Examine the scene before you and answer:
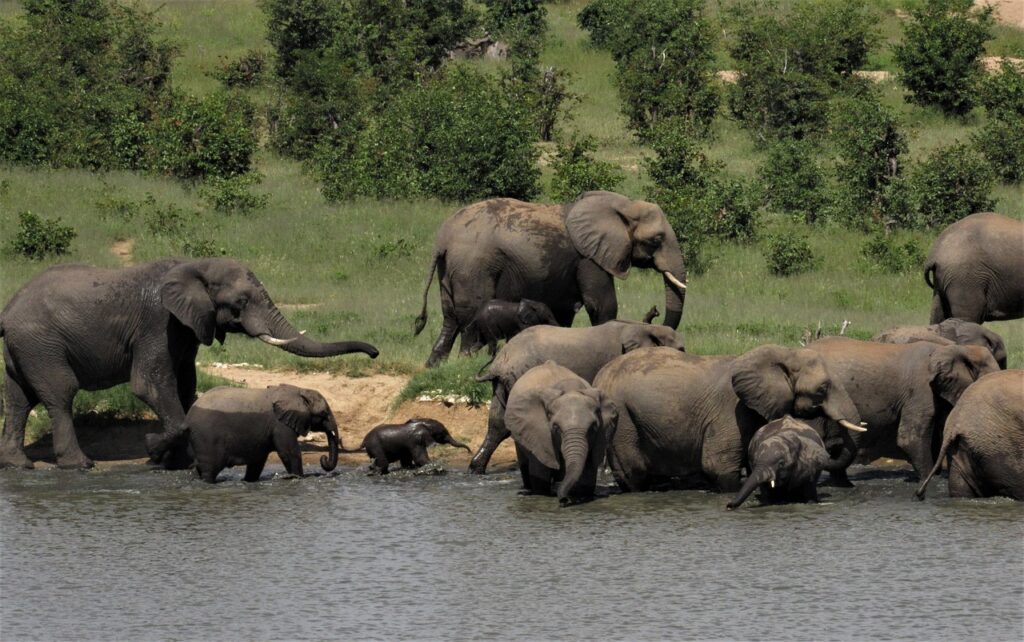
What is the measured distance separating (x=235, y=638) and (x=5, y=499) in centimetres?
467

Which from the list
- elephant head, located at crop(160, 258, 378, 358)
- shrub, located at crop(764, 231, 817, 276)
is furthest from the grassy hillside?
elephant head, located at crop(160, 258, 378, 358)

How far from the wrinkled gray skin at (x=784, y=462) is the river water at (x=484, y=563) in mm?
171

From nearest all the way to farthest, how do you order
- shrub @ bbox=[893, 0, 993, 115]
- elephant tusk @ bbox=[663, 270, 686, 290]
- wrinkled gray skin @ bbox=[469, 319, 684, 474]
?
wrinkled gray skin @ bbox=[469, 319, 684, 474]
elephant tusk @ bbox=[663, 270, 686, 290]
shrub @ bbox=[893, 0, 993, 115]

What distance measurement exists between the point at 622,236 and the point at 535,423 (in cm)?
452

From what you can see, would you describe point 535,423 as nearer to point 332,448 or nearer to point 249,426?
point 332,448

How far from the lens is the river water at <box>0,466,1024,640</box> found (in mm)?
10633

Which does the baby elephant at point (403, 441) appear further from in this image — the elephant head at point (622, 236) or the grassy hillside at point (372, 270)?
the elephant head at point (622, 236)

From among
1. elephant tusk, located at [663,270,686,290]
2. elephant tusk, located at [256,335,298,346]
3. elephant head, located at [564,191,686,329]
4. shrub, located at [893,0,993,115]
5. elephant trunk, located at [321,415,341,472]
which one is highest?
shrub, located at [893,0,993,115]

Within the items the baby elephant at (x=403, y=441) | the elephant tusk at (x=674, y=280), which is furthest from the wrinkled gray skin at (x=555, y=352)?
the elephant tusk at (x=674, y=280)

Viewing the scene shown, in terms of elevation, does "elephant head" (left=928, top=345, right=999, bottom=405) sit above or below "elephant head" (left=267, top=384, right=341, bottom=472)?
above

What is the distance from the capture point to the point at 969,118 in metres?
38.1

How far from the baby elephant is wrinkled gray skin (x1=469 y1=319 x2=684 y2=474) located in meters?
0.42

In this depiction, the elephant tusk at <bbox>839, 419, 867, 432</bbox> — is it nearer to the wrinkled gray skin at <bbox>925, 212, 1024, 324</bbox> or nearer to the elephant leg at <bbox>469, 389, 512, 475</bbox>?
the elephant leg at <bbox>469, 389, 512, 475</bbox>

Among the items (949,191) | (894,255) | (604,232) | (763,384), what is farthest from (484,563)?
(949,191)
